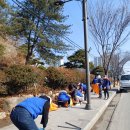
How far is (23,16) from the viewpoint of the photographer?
32.4 metres

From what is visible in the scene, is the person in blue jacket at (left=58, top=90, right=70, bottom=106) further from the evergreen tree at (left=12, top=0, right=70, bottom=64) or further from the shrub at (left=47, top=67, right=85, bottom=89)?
the evergreen tree at (left=12, top=0, right=70, bottom=64)

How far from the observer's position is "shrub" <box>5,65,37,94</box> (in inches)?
611

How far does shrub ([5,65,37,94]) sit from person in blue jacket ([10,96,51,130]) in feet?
28.4

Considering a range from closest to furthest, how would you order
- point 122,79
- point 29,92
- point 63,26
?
point 29,92 → point 63,26 → point 122,79

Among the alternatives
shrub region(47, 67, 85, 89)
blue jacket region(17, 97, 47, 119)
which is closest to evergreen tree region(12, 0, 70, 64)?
shrub region(47, 67, 85, 89)

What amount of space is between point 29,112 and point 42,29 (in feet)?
87.7

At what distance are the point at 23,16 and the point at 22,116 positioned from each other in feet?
86.8

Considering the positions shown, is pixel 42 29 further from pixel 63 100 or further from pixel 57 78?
pixel 63 100

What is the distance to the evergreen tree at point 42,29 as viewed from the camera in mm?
31692

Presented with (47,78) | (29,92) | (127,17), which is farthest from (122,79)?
(29,92)

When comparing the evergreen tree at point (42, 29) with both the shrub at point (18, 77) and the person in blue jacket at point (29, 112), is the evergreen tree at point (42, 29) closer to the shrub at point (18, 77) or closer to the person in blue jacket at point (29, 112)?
the shrub at point (18, 77)

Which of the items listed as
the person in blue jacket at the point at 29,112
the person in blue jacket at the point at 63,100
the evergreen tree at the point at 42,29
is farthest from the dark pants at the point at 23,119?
the evergreen tree at the point at 42,29

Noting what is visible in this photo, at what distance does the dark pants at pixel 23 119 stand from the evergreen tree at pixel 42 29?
2466cm

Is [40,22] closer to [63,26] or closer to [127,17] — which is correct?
[63,26]
